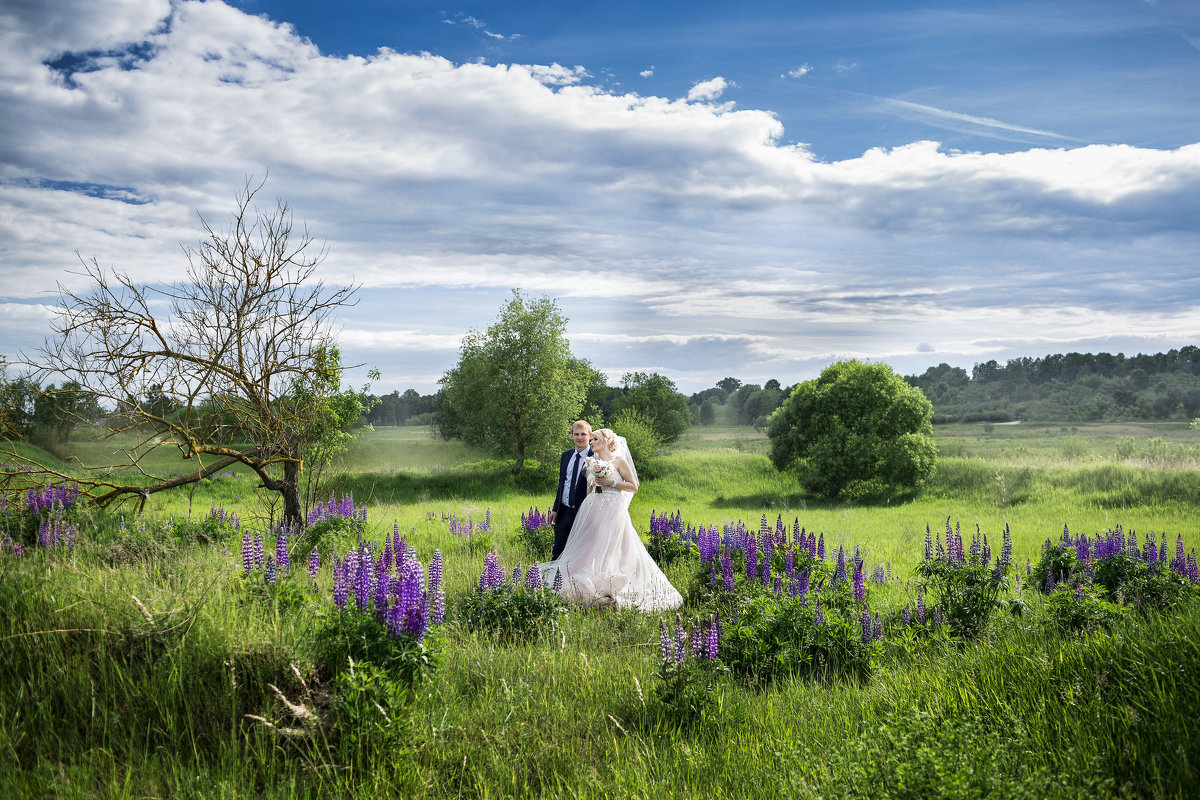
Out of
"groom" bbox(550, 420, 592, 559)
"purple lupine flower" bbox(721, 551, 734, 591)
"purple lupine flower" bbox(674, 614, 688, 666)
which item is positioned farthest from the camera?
"groom" bbox(550, 420, 592, 559)

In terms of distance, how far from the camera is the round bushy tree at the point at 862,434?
89.6 ft

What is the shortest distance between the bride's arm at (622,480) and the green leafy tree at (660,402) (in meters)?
42.4

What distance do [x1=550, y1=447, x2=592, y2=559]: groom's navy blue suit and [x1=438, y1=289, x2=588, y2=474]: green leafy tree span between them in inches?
853

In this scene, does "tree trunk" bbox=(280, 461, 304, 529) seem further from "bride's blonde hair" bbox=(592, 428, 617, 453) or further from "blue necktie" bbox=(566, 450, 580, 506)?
"bride's blonde hair" bbox=(592, 428, 617, 453)

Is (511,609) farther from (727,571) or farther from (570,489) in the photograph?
(570,489)

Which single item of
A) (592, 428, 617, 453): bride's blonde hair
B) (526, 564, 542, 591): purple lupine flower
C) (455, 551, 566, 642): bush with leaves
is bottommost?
(455, 551, 566, 642): bush with leaves

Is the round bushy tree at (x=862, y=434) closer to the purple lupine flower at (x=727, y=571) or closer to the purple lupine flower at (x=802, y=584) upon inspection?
the purple lupine flower at (x=727, y=571)

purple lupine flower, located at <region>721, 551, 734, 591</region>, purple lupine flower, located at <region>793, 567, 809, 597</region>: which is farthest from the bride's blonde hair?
purple lupine flower, located at <region>793, 567, 809, 597</region>

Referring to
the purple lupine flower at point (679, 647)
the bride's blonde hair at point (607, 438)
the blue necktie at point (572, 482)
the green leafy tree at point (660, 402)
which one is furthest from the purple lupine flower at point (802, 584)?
the green leafy tree at point (660, 402)

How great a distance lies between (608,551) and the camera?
32.5 ft

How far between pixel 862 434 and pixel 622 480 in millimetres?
A: 21199

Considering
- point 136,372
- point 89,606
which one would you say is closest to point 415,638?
point 89,606

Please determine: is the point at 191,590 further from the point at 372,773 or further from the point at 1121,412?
the point at 1121,412

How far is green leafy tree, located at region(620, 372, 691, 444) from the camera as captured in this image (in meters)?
54.8
